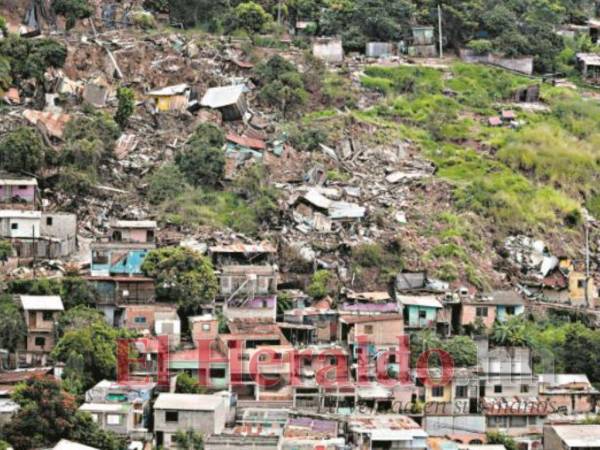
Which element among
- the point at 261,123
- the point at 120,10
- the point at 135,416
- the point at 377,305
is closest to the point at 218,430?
the point at 135,416

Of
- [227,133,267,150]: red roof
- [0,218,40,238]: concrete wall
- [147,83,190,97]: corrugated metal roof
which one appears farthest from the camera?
[147,83,190,97]: corrugated metal roof

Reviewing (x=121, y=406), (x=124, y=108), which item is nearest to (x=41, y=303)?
(x=121, y=406)

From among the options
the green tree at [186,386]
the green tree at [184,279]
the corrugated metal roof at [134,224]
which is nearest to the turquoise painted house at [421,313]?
the green tree at [184,279]

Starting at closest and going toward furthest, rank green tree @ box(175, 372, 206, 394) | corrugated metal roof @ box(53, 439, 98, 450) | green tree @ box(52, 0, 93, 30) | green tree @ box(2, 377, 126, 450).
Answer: corrugated metal roof @ box(53, 439, 98, 450), green tree @ box(2, 377, 126, 450), green tree @ box(175, 372, 206, 394), green tree @ box(52, 0, 93, 30)

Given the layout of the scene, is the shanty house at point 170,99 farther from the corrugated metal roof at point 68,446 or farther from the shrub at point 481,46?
the corrugated metal roof at point 68,446

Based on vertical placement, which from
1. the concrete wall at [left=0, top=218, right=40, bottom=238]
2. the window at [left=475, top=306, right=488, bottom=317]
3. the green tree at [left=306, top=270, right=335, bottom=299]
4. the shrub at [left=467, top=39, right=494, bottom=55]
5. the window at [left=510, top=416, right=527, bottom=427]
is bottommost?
the window at [left=510, top=416, right=527, bottom=427]

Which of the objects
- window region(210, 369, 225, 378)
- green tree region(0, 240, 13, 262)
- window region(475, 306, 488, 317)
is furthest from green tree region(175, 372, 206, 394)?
window region(475, 306, 488, 317)

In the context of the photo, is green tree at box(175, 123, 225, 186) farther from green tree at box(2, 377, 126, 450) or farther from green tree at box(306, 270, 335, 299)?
green tree at box(2, 377, 126, 450)
